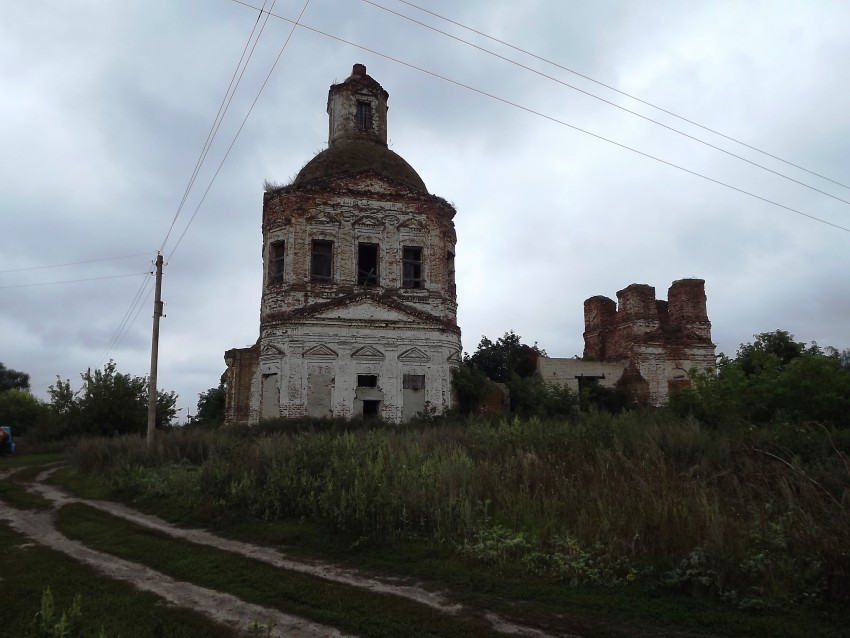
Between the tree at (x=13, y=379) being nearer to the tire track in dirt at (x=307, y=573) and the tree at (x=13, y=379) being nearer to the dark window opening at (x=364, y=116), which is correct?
the dark window opening at (x=364, y=116)

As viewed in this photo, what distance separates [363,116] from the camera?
29750mm

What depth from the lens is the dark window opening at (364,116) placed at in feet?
96.9

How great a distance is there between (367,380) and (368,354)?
3.50 feet

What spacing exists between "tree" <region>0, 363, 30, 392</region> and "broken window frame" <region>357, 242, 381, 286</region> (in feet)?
222

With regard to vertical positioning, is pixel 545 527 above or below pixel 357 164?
below

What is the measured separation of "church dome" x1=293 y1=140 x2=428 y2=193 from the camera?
2636cm

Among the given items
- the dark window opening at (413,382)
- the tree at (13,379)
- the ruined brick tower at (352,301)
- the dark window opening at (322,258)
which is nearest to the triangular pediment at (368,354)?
the ruined brick tower at (352,301)

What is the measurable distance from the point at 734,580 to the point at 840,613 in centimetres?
82

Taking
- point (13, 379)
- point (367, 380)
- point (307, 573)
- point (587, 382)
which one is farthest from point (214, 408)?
point (13, 379)

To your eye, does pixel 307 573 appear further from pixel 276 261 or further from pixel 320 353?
pixel 276 261

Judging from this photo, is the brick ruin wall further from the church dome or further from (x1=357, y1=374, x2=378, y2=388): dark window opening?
the church dome

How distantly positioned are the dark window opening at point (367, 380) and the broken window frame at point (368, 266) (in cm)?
407

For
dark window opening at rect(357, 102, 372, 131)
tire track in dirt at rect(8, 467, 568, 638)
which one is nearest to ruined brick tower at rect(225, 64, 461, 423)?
dark window opening at rect(357, 102, 372, 131)

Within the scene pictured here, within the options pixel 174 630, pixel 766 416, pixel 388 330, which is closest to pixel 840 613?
pixel 174 630
